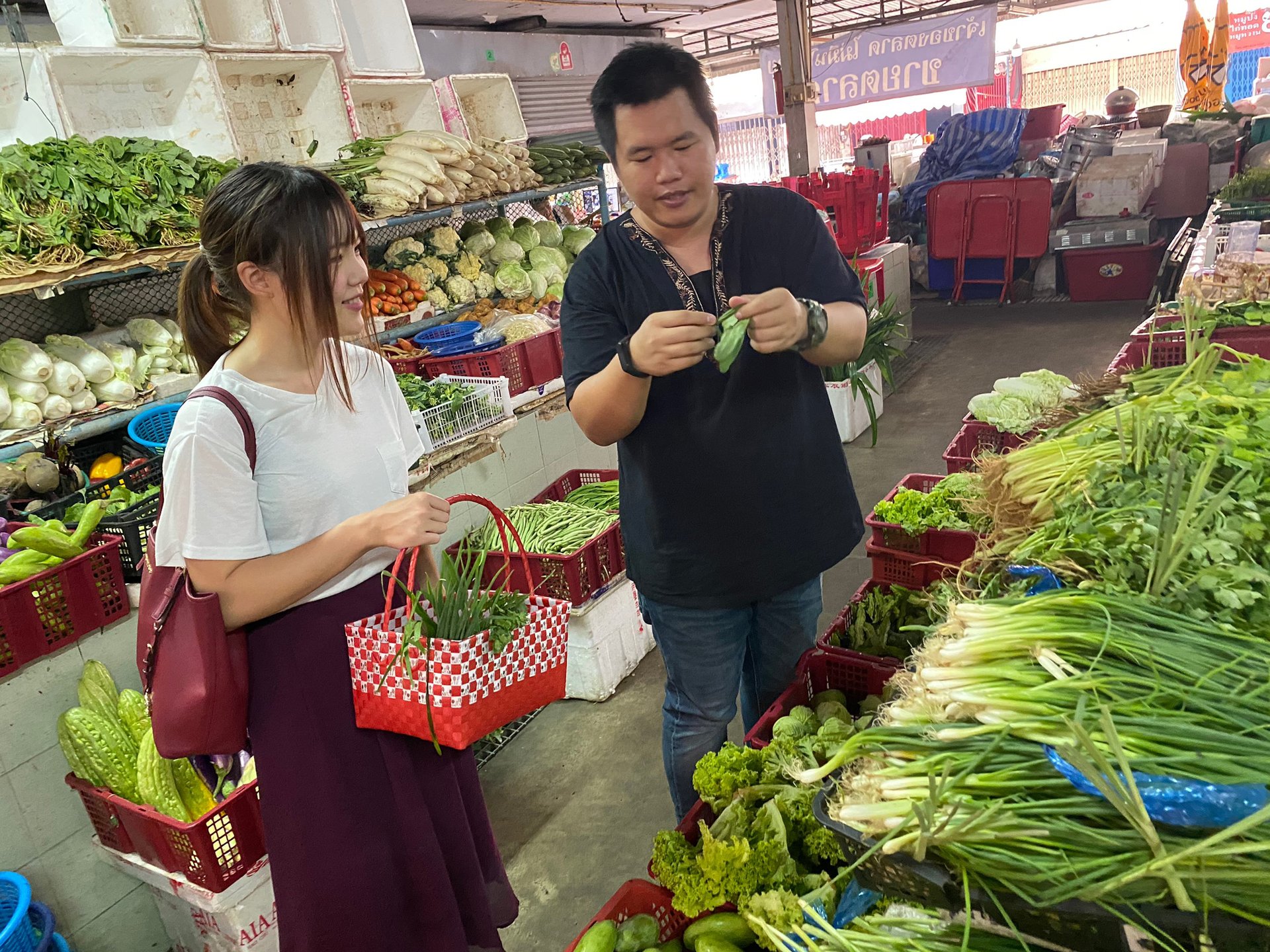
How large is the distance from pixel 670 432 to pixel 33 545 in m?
1.94

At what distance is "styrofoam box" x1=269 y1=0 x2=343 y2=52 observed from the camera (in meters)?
4.15

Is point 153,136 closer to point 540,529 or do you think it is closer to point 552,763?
point 540,529

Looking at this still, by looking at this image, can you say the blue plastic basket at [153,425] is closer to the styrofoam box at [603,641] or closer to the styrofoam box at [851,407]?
the styrofoam box at [603,641]

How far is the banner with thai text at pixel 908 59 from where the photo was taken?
963 cm


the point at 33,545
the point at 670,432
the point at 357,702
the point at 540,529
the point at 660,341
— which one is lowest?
the point at 540,529

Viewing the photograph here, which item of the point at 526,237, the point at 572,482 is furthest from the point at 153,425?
the point at 526,237

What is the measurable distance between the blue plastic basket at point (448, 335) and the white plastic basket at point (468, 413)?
0.22 meters

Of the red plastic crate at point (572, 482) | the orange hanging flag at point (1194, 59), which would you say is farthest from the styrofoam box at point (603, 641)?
the orange hanging flag at point (1194, 59)

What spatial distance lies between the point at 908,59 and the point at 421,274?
26.1ft

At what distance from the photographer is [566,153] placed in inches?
209

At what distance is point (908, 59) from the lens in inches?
396

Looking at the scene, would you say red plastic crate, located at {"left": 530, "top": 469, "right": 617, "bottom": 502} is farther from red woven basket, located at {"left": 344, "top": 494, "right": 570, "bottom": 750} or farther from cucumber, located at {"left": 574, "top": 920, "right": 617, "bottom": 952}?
cucumber, located at {"left": 574, "top": 920, "right": 617, "bottom": 952}

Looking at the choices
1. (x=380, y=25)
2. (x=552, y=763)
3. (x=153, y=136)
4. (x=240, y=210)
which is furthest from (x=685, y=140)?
(x=380, y=25)

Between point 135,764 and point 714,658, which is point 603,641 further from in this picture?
point 135,764
